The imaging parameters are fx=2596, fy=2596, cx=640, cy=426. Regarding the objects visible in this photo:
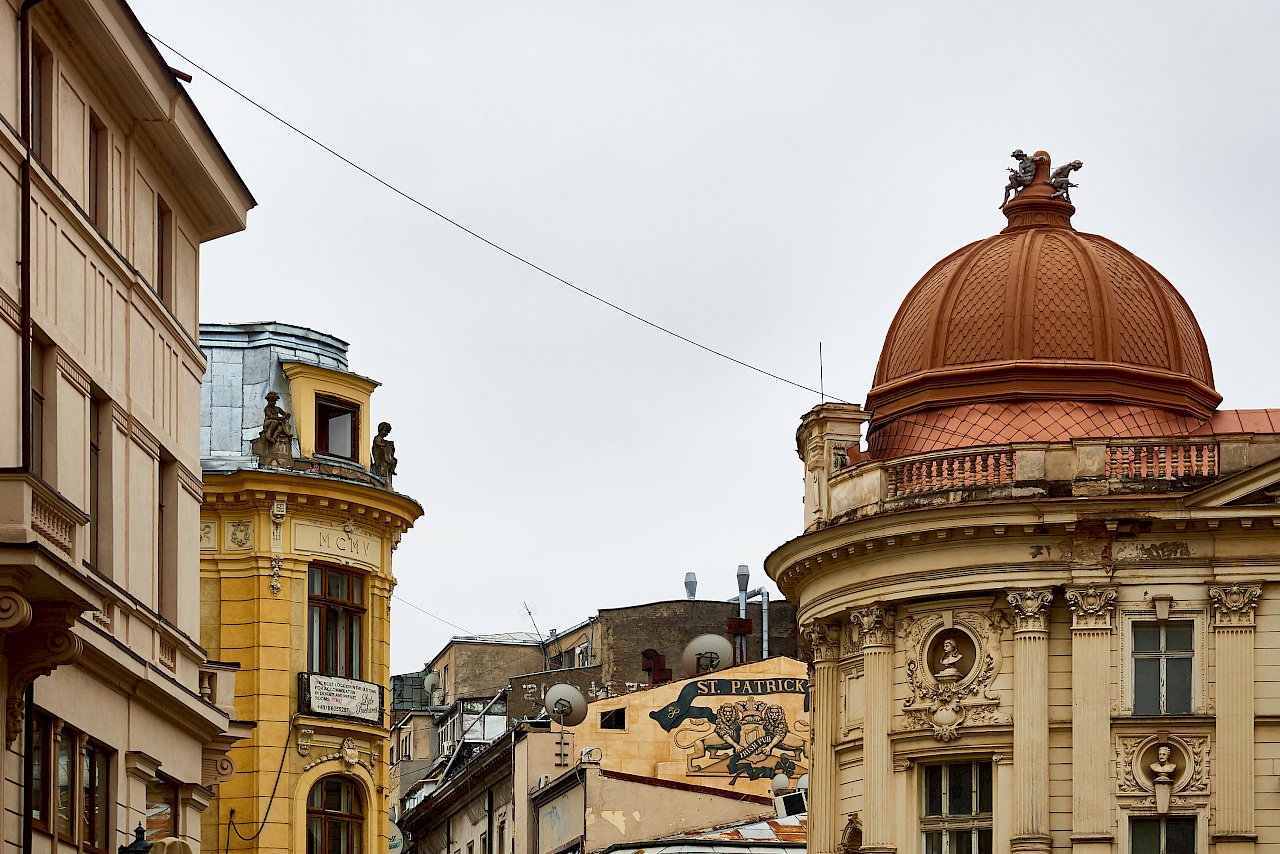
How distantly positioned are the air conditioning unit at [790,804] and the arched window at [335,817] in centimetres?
2028

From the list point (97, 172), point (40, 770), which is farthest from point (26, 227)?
point (40, 770)

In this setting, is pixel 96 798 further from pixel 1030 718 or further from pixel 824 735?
pixel 824 735

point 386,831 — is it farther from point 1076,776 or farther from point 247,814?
point 1076,776

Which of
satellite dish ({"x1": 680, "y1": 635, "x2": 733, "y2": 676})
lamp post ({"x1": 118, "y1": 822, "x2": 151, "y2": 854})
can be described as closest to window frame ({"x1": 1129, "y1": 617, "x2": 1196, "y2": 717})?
lamp post ({"x1": 118, "y1": 822, "x2": 151, "y2": 854})

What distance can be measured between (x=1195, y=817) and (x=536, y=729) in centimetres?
3023

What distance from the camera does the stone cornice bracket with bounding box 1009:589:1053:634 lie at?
47.7 metres

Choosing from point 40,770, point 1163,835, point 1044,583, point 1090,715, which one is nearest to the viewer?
point 40,770

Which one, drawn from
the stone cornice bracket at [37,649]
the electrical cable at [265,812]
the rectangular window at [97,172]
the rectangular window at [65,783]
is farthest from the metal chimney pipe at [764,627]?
the stone cornice bracket at [37,649]

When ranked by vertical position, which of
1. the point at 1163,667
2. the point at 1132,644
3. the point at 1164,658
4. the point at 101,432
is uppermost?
the point at 101,432

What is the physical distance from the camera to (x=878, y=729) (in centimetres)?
4956

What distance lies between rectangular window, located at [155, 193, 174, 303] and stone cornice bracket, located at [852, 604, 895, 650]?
20861 mm

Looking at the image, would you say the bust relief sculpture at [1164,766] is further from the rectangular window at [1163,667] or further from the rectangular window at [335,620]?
the rectangular window at [335,620]

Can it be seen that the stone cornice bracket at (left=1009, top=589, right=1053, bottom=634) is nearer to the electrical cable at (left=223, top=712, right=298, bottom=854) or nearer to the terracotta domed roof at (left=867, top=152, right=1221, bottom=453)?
the terracotta domed roof at (left=867, top=152, right=1221, bottom=453)

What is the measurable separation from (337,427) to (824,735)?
1146 cm
